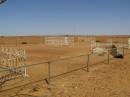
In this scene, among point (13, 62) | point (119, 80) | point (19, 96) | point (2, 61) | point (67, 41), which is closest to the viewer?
point (19, 96)

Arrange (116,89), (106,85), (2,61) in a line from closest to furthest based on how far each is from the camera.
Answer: (116,89) < (106,85) < (2,61)

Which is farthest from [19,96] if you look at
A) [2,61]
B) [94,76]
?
[2,61]

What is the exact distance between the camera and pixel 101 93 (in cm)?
733

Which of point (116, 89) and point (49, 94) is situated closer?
point (49, 94)

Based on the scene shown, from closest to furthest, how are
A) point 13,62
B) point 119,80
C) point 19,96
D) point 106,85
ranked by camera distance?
point 19,96 → point 106,85 → point 119,80 → point 13,62

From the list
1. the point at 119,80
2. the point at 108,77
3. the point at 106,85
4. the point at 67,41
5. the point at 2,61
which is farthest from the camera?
the point at 67,41

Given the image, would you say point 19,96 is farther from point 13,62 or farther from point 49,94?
point 13,62

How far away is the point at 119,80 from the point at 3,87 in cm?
481

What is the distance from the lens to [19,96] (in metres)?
6.94

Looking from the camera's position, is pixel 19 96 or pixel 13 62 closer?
pixel 19 96

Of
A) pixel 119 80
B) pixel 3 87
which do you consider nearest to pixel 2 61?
pixel 3 87

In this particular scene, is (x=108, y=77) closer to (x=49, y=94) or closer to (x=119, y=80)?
(x=119, y=80)

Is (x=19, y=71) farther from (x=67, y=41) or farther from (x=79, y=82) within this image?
(x=67, y=41)

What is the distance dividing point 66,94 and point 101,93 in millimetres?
1172
